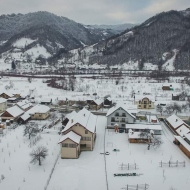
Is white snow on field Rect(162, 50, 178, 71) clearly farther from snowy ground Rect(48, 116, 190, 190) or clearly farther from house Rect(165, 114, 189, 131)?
snowy ground Rect(48, 116, 190, 190)

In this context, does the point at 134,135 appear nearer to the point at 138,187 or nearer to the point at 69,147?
the point at 69,147

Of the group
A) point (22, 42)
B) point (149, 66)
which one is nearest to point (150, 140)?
point (149, 66)

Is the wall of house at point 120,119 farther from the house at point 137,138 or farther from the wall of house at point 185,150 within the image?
the wall of house at point 185,150

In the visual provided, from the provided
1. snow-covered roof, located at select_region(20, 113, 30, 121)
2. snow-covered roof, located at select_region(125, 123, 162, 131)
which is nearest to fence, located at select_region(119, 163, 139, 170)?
snow-covered roof, located at select_region(125, 123, 162, 131)

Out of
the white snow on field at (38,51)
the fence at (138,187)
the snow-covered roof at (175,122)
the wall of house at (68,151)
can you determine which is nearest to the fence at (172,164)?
the fence at (138,187)

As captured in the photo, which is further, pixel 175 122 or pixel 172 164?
pixel 175 122

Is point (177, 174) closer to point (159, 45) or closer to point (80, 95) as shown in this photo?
point (80, 95)

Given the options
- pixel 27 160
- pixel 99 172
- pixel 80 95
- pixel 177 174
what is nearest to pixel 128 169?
pixel 99 172

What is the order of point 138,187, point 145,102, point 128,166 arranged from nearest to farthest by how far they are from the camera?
1. point 138,187
2. point 128,166
3. point 145,102
